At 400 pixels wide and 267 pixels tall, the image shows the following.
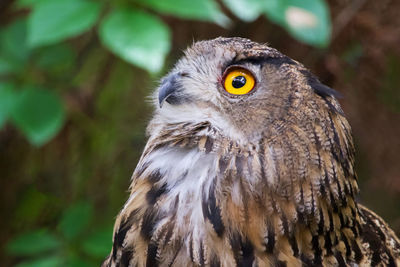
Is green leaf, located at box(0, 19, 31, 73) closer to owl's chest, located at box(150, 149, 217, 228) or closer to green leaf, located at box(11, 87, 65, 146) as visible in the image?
green leaf, located at box(11, 87, 65, 146)

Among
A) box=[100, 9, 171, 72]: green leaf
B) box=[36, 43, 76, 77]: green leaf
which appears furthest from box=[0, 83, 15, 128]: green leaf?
box=[100, 9, 171, 72]: green leaf

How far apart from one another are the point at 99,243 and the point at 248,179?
1.22 m

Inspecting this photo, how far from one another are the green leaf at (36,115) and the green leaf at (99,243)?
1.71 ft

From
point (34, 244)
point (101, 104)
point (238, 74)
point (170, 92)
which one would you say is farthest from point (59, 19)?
point (101, 104)

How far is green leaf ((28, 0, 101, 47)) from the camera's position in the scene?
1719 millimetres

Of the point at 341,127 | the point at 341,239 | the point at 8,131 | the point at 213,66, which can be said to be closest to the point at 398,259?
the point at 341,239

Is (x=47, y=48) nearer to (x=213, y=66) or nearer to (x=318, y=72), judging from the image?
(x=213, y=66)

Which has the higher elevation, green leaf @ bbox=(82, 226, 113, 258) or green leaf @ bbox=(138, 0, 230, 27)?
green leaf @ bbox=(138, 0, 230, 27)

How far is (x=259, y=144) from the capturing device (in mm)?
1516

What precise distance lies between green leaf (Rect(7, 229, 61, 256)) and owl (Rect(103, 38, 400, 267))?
39.1 inches

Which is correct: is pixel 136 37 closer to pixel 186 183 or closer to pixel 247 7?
pixel 247 7

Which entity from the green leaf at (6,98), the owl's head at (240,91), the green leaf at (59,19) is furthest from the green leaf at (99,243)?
the green leaf at (59,19)

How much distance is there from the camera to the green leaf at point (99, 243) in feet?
8.11

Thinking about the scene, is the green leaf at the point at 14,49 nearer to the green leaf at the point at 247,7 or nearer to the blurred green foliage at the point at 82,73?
the blurred green foliage at the point at 82,73
